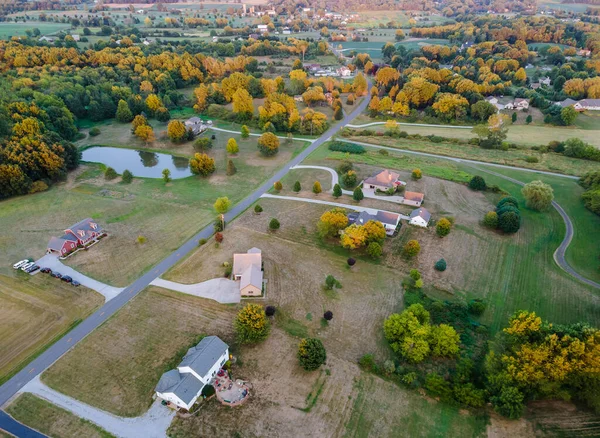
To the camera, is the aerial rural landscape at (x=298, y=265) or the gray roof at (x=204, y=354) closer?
the aerial rural landscape at (x=298, y=265)

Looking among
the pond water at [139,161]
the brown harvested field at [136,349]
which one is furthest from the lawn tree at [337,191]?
the pond water at [139,161]

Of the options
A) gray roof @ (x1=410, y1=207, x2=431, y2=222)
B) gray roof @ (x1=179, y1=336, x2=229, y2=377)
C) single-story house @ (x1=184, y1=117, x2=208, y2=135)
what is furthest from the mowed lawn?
single-story house @ (x1=184, y1=117, x2=208, y2=135)

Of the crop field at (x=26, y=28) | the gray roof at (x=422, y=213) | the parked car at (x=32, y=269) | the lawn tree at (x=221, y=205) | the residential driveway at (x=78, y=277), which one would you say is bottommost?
the residential driveway at (x=78, y=277)

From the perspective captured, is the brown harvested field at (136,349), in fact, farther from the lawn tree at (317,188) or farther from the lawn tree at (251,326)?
the lawn tree at (317,188)

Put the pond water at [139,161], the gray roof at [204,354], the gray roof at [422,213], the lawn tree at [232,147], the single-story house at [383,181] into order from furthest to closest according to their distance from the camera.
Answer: the lawn tree at [232,147], the pond water at [139,161], the single-story house at [383,181], the gray roof at [422,213], the gray roof at [204,354]

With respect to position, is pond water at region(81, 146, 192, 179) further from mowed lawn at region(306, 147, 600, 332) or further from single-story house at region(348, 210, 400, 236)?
mowed lawn at region(306, 147, 600, 332)

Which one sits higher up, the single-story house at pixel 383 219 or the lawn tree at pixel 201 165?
the lawn tree at pixel 201 165

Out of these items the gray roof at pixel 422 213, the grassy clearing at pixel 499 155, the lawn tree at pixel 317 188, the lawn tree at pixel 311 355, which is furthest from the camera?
the grassy clearing at pixel 499 155

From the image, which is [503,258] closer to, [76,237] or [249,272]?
[249,272]
